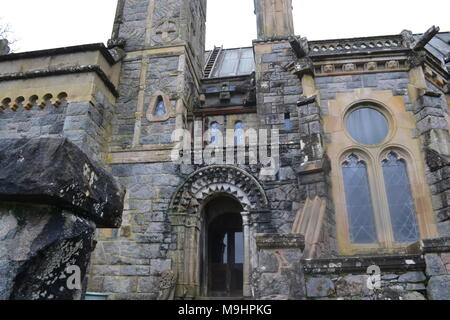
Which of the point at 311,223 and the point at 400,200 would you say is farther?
the point at 400,200

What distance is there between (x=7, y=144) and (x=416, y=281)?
4.38m

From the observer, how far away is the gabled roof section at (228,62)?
1578cm

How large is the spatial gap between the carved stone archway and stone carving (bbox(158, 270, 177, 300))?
0.45 ft

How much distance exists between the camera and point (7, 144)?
1.64m

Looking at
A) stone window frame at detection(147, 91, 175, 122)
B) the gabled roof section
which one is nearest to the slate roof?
the gabled roof section

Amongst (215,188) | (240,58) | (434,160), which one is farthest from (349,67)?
(240,58)

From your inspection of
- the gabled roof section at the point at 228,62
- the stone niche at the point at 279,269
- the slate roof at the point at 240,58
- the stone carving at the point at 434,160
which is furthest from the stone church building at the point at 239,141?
the slate roof at the point at 240,58

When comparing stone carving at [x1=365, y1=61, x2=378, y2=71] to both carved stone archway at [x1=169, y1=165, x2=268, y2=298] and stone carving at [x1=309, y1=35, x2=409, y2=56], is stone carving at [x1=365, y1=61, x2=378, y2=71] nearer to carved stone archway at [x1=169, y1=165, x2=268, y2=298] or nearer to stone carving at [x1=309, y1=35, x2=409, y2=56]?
stone carving at [x1=309, y1=35, x2=409, y2=56]

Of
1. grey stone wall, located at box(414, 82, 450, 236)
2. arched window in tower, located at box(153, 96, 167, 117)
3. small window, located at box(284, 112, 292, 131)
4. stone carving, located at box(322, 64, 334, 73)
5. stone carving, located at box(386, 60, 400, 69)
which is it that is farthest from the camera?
arched window in tower, located at box(153, 96, 167, 117)

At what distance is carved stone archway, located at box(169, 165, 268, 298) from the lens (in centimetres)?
788

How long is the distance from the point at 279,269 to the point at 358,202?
381cm

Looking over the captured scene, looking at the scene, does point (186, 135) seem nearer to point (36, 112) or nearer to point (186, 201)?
point (186, 201)

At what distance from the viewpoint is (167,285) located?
7574 millimetres

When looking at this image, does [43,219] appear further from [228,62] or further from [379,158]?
[228,62]
